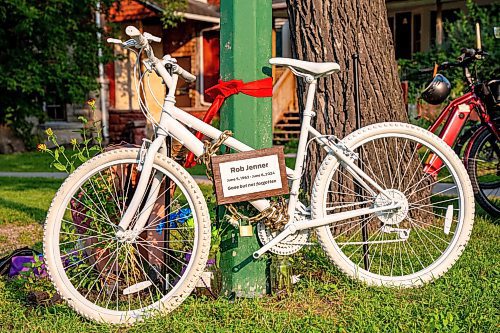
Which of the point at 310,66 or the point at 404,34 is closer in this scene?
the point at 310,66

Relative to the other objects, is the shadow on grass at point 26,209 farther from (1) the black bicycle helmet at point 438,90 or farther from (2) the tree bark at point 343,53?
(1) the black bicycle helmet at point 438,90

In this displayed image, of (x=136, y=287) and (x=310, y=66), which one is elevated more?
(x=310, y=66)

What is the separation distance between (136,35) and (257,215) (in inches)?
43.5

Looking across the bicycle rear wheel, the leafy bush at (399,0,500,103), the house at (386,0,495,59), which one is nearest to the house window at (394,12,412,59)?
the house at (386,0,495,59)

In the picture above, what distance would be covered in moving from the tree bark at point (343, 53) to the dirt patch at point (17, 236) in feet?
7.95

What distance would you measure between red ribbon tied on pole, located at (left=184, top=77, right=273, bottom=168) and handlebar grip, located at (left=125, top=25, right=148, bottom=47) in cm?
44

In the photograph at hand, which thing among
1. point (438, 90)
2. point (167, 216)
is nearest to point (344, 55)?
point (438, 90)

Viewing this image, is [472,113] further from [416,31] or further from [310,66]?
[416,31]

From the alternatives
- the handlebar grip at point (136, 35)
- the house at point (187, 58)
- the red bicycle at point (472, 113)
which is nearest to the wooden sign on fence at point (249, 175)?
the handlebar grip at point (136, 35)

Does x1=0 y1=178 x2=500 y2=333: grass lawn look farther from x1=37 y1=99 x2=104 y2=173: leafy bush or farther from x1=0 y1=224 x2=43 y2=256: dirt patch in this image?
x1=0 y1=224 x2=43 y2=256: dirt patch

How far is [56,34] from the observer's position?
1488 centimetres

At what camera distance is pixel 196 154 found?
3.67m

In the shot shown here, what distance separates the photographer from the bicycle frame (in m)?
3.57

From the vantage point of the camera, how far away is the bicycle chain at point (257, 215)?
3643 mm
